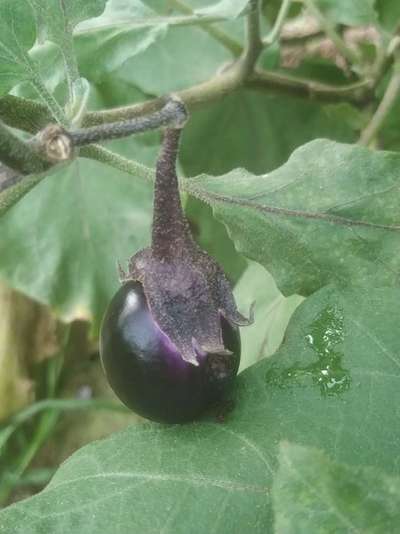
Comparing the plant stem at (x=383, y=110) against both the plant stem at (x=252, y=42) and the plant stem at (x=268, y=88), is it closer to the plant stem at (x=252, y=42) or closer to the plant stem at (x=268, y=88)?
the plant stem at (x=268, y=88)

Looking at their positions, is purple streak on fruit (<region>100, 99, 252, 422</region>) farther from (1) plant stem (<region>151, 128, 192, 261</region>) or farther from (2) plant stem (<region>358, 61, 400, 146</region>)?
(2) plant stem (<region>358, 61, 400, 146</region>)

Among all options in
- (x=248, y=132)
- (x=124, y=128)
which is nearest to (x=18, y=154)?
(x=124, y=128)

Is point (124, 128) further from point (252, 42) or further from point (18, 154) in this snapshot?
point (252, 42)

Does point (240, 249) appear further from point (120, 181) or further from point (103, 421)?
point (103, 421)

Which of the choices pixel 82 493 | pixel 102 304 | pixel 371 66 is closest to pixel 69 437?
pixel 102 304

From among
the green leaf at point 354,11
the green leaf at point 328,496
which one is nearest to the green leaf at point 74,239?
the green leaf at point 354,11

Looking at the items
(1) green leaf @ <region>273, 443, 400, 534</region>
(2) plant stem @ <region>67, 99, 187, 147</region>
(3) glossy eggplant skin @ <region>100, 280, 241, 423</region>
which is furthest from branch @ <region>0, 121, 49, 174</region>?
(1) green leaf @ <region>273, 443, 400, 534</region>
